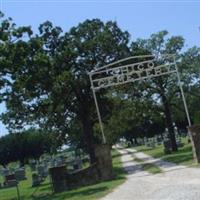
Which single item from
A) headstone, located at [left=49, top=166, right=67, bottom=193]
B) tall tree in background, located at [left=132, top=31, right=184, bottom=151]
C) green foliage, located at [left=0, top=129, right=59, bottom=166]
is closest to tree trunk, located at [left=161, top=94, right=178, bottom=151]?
tall tree in background, located at [left=132, top=31, right=184, bottom=151]

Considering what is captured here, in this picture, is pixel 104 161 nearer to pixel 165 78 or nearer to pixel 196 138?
pixel 196 138

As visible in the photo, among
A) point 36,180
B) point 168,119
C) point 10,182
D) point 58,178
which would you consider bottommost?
point 58,178

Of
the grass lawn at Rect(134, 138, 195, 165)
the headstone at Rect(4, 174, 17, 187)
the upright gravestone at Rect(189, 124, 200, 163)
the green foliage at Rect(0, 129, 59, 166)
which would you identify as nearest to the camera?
the upright gravestone at Rect(189, 124, 200, 163)

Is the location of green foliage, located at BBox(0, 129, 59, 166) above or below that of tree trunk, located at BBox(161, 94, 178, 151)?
above

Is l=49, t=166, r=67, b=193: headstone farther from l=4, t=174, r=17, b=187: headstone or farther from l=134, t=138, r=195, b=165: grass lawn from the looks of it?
l=4, t=174, r=17, b=187: headstone

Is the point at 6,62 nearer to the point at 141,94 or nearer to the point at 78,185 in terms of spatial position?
the point at 78,185

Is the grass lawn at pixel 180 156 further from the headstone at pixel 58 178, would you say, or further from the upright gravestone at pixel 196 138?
the headstone at pixel 58 178

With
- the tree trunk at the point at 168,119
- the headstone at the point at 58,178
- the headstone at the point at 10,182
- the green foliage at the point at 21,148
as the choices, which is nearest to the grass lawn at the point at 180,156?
the tree trunk at the point at 168,119

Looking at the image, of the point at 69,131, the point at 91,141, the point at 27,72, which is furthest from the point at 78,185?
the point at 69,131

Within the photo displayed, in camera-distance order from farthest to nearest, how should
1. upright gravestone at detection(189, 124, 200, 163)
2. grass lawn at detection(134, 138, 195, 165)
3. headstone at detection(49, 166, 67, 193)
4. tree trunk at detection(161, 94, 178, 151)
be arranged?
tree trunk at detection(161, 94, 178, 151) < grass lawn at detection(134, 138, 195, 165) < upright gravestone at detection(189, 124, 200, 163) < headstone at detection(49, 166, 67, 193)

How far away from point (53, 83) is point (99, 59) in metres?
5.68

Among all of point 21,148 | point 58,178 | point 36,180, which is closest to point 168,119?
point 36,180

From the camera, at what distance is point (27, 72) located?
89.9 feet

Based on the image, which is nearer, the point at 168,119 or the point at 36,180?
the point at 36,180
